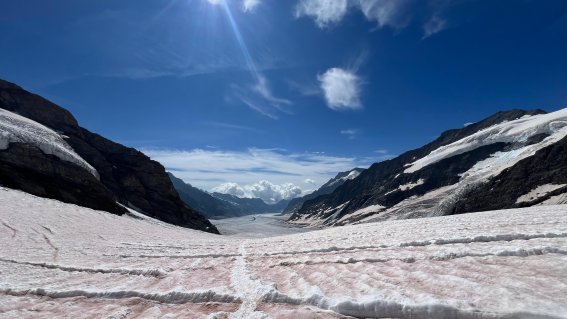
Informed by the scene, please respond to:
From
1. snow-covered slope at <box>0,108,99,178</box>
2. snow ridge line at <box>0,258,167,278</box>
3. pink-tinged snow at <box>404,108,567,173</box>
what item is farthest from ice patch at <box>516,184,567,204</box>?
snow-covered slope at <box>0,108,99,178</box>

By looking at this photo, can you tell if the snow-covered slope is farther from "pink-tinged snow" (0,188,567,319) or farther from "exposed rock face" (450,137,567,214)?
"exposed rock face" (450,137,567,214)

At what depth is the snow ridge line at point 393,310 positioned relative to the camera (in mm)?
3944

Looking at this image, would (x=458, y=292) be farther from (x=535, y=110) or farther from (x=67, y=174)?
(x=535, y=110)

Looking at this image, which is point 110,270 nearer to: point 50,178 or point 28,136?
point 50,178

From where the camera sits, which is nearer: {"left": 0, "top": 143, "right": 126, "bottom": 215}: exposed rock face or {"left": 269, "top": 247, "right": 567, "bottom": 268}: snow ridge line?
{"left": 269, "top": 247, "right": 567, "bottom": 268}: snow ridge line

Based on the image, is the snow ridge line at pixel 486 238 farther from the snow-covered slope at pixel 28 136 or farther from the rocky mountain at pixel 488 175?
the rocky mountain at pixel 488 175

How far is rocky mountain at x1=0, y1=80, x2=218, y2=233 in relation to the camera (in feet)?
149

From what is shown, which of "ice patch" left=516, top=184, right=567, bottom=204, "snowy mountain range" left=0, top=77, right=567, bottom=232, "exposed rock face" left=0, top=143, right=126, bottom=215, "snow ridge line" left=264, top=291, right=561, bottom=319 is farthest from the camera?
"ice patch" left=516, top=184, right=567, bottom=204

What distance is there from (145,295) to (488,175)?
99.4m

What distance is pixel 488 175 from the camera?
88250 mm

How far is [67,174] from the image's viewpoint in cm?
5059

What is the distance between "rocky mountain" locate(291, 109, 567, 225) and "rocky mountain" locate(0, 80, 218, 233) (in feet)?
218

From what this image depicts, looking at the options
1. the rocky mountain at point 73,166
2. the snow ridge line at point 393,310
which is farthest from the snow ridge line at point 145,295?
the rocky mountain at point 73,166

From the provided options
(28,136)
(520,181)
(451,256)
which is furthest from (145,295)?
(520,181)
